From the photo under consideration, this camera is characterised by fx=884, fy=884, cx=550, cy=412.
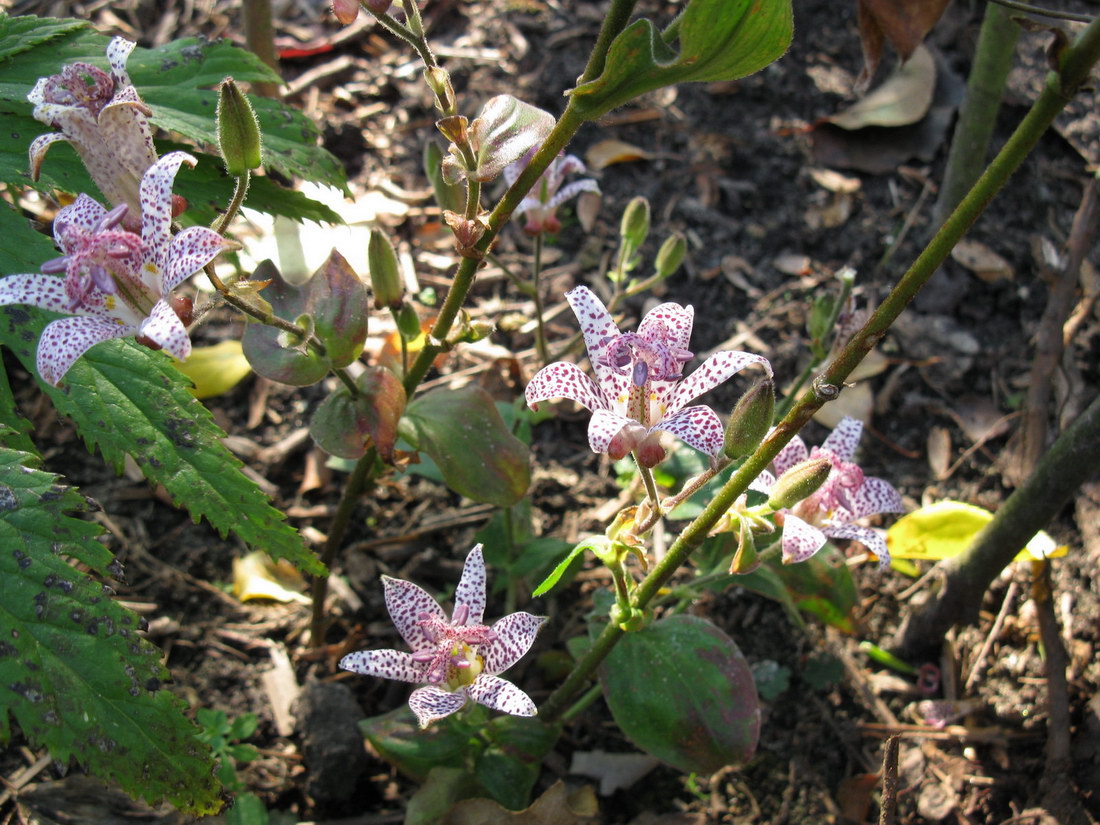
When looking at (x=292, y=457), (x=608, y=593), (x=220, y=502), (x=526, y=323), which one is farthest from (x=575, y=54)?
(x=220, y=502)

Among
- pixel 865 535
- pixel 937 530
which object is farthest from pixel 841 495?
pixel 937 530

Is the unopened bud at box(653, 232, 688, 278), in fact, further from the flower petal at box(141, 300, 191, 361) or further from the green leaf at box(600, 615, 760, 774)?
the flower petal at box(141, 300, 191, 361)

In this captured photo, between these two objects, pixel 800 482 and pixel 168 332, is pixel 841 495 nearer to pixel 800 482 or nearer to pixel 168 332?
pixel 800 482

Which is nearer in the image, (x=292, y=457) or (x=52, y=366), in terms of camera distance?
(x=52, y=366)

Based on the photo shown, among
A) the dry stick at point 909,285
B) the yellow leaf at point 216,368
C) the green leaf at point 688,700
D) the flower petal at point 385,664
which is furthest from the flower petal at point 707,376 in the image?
the yellow leaf at point 216,368

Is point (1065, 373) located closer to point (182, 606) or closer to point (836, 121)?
point (836, 121)

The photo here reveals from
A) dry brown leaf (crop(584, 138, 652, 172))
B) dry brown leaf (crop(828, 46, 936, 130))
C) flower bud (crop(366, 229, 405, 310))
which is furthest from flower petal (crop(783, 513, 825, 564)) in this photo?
dry brown leaf (crop(828, 46, 936, 130))
